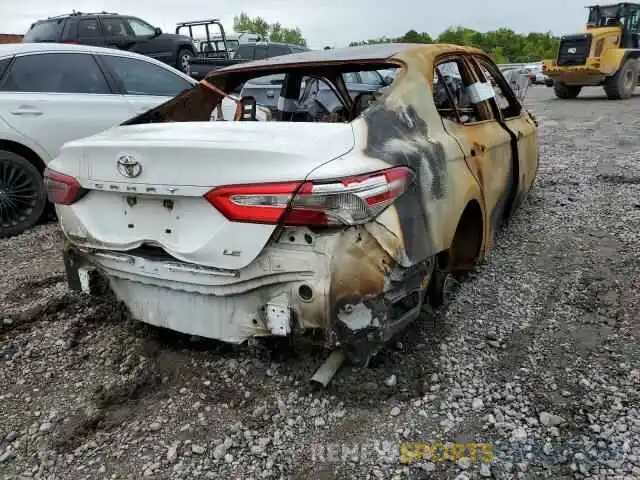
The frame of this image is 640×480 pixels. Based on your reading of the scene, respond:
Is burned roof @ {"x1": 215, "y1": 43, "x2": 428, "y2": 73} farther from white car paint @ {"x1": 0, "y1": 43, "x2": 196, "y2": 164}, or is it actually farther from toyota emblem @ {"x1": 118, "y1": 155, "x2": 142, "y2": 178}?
white car paint @ {"x1": 0, "y1": 43, "x2": 196, "y2": 164}

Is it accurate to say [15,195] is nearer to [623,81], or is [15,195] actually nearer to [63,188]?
[63,188]

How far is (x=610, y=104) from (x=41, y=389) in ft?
57.1

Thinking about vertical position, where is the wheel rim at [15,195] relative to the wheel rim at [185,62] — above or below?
below

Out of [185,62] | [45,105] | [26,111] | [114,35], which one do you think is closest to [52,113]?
[45,105]

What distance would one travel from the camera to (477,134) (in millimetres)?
3527

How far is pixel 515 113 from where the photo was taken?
4867 mm

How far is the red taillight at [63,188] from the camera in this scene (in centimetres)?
284

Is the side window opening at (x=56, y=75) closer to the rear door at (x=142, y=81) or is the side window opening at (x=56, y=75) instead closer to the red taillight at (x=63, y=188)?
the rear door at (x=142, y=81)

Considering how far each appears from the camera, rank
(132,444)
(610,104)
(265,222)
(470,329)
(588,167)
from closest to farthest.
Result: (265,222)
(132,444)
(470,329)
(588,167)
(610,104)

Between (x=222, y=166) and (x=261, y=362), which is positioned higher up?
(x=222, y=166)

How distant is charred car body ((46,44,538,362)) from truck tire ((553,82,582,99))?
17.8 m

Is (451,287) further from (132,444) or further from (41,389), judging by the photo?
(41,389)

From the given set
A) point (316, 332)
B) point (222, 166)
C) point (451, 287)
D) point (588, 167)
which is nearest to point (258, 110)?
point (451, 287)

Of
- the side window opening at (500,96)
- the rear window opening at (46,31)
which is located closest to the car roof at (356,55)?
the side window opening at (500,96)
